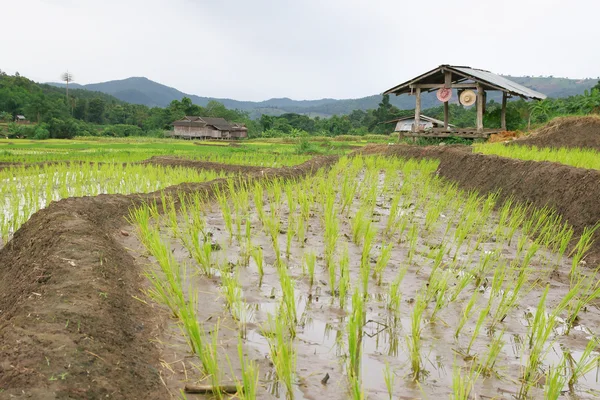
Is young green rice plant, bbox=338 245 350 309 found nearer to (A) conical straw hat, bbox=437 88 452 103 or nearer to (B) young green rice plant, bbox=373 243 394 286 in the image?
(B) young green rice plant, bbox=373 243 394 286

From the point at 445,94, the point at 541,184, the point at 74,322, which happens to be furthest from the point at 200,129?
the point at 74,322

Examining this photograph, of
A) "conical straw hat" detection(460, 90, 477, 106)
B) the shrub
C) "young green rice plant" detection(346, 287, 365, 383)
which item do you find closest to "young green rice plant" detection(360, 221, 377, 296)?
"young green rice plant" detection(346, 287, 365, 383)

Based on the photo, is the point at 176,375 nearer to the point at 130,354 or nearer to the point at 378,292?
the point at 130,354

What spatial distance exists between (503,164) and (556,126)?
7148mm

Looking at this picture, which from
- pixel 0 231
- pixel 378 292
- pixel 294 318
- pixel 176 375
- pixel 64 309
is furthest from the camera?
pixel 0 231

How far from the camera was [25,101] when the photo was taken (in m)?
48.2

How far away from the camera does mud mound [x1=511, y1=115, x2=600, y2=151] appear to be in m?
11.4

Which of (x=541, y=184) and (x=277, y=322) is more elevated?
(x=541, y=184)

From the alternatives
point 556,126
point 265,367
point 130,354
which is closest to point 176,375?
point 130,354

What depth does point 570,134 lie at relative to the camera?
38.7ft

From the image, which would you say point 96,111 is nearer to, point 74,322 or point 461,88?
point 461,88

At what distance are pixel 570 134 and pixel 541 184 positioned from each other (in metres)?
8.18

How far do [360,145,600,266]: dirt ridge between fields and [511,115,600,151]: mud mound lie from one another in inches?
191

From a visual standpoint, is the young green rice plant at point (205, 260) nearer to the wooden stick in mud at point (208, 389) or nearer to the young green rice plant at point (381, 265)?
the young green rice plant at point (381, 265)
